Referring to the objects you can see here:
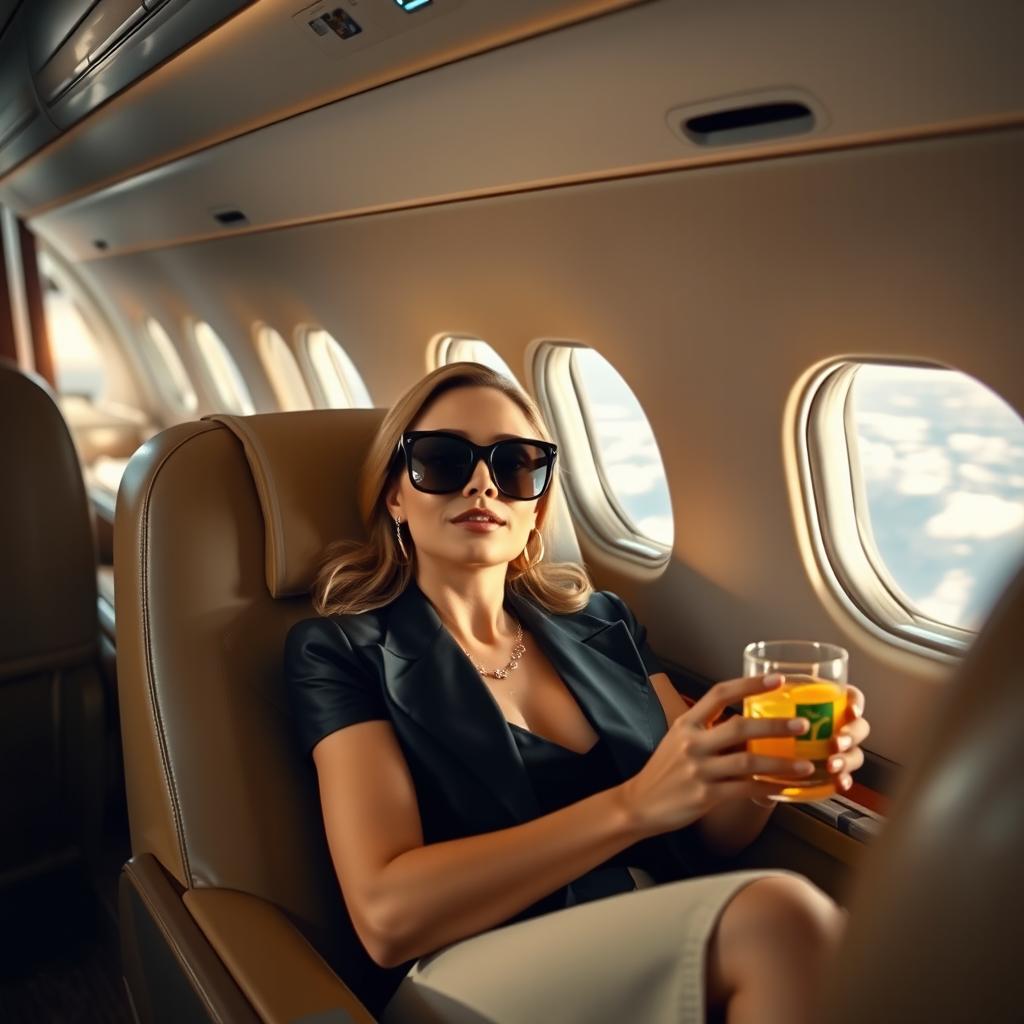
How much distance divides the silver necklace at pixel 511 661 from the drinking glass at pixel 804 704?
2.01 feet

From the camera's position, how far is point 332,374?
4.91 meters

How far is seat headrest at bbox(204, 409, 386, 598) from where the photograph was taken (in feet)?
6.46

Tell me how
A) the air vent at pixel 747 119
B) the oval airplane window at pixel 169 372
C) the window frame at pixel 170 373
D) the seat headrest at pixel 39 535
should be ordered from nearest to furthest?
the air vent at pixel 747 119 < the seat headrest at pixel 39 535 < the window frame at pixel 170 373 < the oval airplane window at pixel 169 372

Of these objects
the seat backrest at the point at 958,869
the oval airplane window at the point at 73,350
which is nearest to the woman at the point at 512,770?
the seat backrest at the point at 958,869

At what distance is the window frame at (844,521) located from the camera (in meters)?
2.36

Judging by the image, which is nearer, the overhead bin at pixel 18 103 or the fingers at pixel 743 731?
the fingers at pixel 743 731

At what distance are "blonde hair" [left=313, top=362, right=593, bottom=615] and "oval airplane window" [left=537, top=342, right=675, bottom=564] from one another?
1.20 meters

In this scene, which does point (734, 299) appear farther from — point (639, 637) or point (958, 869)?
point (958, 869)

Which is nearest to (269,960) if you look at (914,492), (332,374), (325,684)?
(325,684)

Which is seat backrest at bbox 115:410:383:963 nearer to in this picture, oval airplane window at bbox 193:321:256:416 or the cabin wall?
the cabin wall

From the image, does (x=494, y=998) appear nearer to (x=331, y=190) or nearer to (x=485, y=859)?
(x=485, y=859)

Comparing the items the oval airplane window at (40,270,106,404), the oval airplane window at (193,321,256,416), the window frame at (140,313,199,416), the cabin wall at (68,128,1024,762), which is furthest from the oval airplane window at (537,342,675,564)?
the oval airplane window at (40,270,106,404)

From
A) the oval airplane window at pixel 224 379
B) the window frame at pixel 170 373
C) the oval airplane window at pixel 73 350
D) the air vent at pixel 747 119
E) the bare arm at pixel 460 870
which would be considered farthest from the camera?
the oval airplane window at pixel 73 350

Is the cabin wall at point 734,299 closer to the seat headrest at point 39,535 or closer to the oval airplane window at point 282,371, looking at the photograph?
the seat headrest at point 39,535
